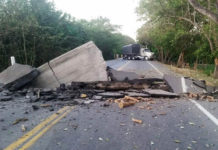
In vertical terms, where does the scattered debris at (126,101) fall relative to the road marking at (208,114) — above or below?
above

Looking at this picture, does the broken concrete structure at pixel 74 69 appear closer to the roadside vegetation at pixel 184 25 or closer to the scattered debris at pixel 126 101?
the scattered debris at pixel 126 101

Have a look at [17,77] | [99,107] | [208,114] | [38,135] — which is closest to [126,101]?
[99,107]

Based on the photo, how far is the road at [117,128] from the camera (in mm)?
4051

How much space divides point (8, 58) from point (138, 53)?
42.4 m

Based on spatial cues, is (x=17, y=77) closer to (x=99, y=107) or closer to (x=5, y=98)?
(x=5, y=98)


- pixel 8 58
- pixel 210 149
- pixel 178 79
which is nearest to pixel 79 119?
pixel 210 149

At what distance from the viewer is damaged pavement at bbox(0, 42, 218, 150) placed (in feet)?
14.0

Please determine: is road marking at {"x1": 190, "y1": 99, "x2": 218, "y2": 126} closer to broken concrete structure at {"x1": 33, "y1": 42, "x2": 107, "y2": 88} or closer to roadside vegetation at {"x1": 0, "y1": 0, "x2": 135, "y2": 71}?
broken concrete structure at {"x1": 33, "y1": 42, "x2": 107, "y2": 88}

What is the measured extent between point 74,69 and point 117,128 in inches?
257

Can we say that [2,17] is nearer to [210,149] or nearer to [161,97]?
[161,97]

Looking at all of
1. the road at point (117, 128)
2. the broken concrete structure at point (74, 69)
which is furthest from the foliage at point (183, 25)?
the road at point (117, 128)

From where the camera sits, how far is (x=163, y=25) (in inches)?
979

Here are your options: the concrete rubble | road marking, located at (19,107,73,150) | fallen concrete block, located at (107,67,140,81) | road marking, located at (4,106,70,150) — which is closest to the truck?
fallen concrete block, located at (107,67,140,81)

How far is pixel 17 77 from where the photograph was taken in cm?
992
